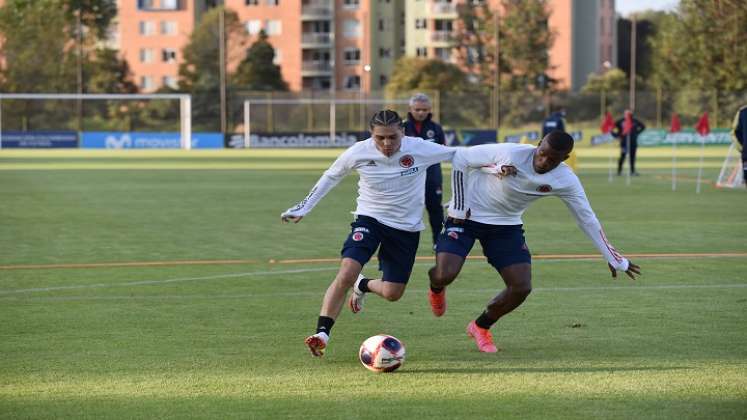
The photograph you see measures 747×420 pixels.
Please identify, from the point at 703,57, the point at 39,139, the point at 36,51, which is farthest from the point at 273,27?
the point at 39,139

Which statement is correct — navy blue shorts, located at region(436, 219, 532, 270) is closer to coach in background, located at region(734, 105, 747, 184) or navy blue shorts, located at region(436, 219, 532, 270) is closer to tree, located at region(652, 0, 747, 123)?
coach in background, located at region(734, 105, 747, 184)

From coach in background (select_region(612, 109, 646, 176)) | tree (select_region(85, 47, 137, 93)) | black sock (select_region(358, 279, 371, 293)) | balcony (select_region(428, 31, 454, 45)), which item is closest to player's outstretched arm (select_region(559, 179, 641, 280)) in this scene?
black sock (select_region(358, 279, 371, 293))

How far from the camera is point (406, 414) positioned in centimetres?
722

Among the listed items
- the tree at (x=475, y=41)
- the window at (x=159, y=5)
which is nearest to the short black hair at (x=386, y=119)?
the tree at (x=475, y=41)

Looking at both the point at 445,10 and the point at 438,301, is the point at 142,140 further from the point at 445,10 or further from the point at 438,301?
the point at 438,301

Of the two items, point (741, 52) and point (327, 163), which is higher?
point (741, 52)

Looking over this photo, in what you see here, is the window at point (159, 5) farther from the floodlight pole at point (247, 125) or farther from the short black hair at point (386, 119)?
the short black hair at point (386, 119)

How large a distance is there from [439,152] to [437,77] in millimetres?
84806

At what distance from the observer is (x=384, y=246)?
30.8ft

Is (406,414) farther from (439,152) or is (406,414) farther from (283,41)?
(283,41)

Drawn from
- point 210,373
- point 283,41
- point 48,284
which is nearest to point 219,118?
point 283,41

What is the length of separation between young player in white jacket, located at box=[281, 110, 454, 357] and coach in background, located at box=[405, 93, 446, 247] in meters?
5.57

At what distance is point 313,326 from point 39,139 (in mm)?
57143

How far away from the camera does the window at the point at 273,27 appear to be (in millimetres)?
114812
